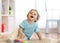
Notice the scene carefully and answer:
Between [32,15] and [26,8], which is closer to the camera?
[32,15]

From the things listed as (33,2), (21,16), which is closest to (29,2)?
(33,2)

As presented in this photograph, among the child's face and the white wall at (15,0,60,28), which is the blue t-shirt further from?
the white wall at (15,0,60,28)

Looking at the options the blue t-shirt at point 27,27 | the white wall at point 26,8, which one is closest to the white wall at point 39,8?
the white wall at point 26,8

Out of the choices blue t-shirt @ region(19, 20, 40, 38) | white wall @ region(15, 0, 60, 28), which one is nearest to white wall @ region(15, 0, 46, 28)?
white wall @ region(15, 0, 60, 28)

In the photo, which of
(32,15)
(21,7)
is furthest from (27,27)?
(21,7)

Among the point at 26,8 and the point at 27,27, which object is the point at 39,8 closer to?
the point at 26,8

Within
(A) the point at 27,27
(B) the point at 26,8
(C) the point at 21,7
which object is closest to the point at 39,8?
(B) the point at 26,8

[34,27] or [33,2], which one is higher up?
[33,2]

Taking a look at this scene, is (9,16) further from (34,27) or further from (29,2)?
(34,27)

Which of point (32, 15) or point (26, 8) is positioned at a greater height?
point (26, 8)

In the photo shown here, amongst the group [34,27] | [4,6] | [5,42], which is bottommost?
[5,42]

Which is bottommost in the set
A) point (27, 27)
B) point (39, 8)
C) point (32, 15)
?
point (27, 27)

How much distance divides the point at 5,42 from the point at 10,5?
1664 mm

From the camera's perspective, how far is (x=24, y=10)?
375cm
